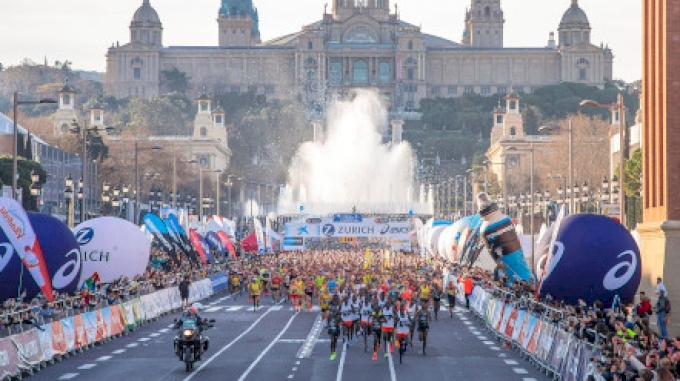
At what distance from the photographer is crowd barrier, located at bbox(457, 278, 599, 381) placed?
27.0 metres

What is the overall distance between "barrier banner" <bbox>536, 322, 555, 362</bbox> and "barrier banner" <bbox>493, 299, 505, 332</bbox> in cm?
791

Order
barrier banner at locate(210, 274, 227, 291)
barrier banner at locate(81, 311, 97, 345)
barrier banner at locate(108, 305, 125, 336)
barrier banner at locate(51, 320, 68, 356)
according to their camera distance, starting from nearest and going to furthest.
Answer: barrier banner at locate(51, 320, 68, 356)
barrier banner at locate(81, 311, 97, 345)
barrier banner at locate(108, 305, 125, 336)
barrier banner at locate(210, 274, 227, 291)

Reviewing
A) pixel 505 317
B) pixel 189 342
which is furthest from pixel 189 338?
pixel 505 317

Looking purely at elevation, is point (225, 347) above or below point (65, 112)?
below

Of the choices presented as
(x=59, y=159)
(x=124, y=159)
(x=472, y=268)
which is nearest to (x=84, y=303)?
(x=472, y=268)

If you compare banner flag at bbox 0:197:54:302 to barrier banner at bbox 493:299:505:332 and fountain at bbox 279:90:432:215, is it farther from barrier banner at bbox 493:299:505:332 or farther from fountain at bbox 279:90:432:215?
fountain at bbox 279:90:432:215

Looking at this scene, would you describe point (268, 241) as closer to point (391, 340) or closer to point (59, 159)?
point (59, 159)

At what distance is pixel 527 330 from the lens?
1369 inches

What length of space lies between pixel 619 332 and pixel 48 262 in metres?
19.5

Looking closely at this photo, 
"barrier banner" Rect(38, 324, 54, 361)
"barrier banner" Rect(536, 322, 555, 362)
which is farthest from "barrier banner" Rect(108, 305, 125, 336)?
"barrier banner" Rect(536, 322, 555, 362)

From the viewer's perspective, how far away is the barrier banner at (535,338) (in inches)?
1287

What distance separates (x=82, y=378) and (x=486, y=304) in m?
18.4

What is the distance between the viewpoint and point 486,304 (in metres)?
46.1

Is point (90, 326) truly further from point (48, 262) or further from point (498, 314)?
point (498, 314)
